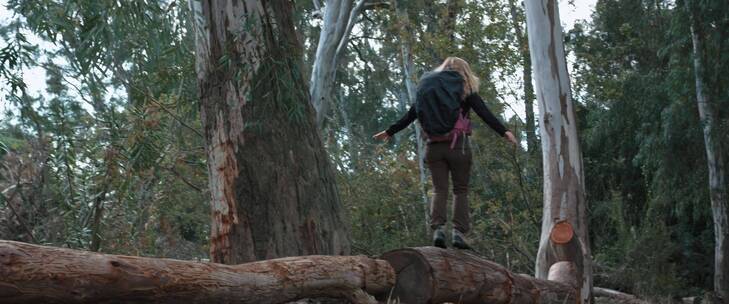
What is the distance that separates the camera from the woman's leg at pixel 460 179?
7816 millimetres

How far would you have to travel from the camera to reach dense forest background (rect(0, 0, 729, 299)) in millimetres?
11172

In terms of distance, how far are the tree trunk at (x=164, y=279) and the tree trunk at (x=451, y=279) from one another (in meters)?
0.32

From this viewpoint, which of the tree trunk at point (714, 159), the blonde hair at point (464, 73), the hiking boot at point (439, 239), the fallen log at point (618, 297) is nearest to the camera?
the hiking boot at point (439, 239)

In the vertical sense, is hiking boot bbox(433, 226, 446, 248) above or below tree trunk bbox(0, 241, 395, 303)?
above

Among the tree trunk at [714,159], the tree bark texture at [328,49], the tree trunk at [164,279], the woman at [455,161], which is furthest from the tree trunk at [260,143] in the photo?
the tree trunk at [714,159]

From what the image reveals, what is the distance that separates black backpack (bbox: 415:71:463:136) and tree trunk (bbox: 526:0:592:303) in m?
3.82

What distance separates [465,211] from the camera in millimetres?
7965

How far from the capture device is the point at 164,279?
494cm

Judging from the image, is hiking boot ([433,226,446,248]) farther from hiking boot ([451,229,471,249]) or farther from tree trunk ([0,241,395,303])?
tree trunk ([0,241,395,303])

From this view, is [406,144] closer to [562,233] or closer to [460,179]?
[562,233]

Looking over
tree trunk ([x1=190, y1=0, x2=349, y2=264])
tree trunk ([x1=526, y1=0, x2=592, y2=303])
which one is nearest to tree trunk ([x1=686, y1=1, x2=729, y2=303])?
tree trunk ([x1=526, y1=0, x2=592, y2=303])

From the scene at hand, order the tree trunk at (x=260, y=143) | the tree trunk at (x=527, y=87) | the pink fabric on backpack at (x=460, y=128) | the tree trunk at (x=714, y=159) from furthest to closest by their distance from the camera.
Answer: the tree trunk at (x=714, y=159), the tree trunk at (x=527, y=87), the tree trunk at (x=260, y=143), the pink fabric on backpack at (x=460, y=128)

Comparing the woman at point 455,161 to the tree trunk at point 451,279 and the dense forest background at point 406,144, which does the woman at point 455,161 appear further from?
the dense forest background at point 406,144

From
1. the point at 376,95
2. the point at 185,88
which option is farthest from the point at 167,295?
the point at 376,95
